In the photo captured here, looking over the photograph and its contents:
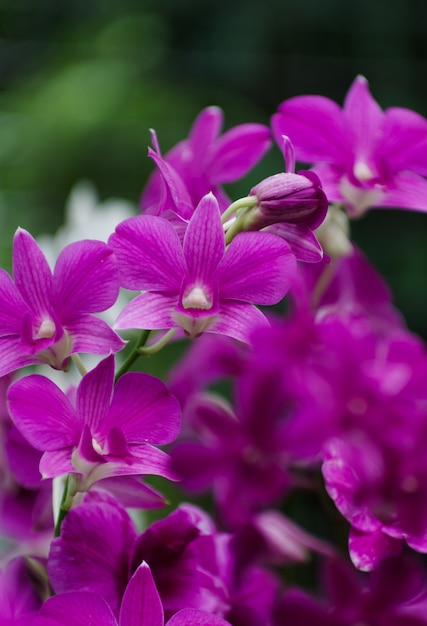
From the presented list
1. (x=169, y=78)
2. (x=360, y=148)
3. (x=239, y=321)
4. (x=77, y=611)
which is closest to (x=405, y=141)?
(x=360, y=148)

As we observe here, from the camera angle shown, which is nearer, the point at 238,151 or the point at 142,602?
the point at 142,602

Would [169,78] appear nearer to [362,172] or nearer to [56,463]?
[362,172]

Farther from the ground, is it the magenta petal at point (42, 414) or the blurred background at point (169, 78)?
the magenta petal at point (42, 414)

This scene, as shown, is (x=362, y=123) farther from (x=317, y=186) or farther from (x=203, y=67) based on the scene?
(x=203, y=67)

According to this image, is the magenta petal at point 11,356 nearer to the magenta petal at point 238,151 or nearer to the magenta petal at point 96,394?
the magenta petal at point 96,394

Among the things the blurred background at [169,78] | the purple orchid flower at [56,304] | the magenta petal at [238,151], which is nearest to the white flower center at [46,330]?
the purple orchid flower at [56,304]

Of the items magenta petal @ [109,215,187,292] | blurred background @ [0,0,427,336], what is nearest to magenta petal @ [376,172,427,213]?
magenta petal @ [109,215,187,292]
